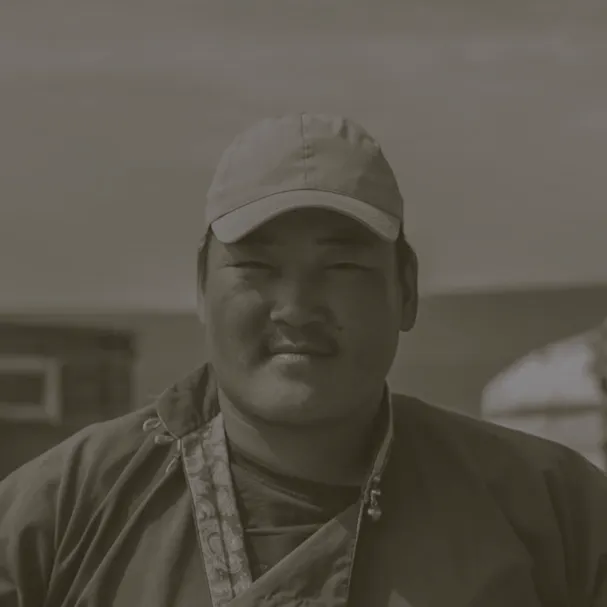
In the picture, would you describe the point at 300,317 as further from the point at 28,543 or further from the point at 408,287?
the point at 28,543

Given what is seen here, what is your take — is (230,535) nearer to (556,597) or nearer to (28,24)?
(556,597)

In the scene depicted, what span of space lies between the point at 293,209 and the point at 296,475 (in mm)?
170

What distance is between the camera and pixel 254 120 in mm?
899

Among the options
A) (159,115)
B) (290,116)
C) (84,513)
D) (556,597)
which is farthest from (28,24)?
(556,597)

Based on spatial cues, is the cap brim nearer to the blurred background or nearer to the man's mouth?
the man's mouth

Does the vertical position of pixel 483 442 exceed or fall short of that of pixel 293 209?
it falls short

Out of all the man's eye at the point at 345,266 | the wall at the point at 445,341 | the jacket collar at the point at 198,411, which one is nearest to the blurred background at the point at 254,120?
the wall at the point at 445,341

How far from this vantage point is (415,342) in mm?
904

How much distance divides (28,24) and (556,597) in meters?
0.68

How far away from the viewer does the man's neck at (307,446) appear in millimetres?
586

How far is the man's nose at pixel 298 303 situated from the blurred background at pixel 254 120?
1.08 feet

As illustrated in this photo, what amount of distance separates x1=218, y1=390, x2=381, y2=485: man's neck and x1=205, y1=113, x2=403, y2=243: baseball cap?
0.12 m

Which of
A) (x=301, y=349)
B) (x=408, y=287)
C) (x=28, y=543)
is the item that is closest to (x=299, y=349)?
(x=301, y=349)

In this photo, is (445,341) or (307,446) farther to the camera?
(445,341)
